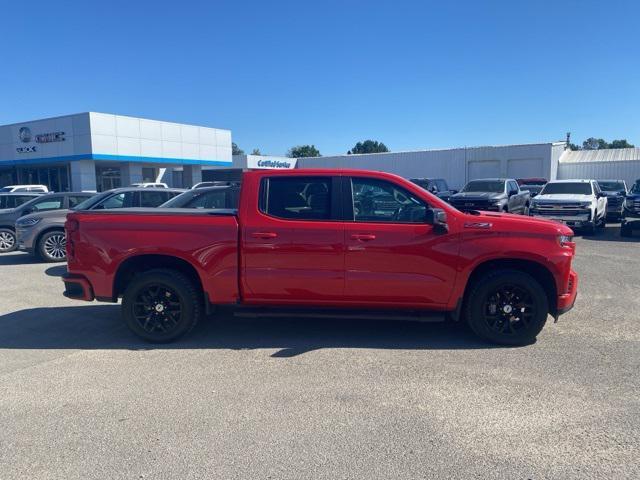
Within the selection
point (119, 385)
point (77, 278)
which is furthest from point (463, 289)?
point (77, 278)

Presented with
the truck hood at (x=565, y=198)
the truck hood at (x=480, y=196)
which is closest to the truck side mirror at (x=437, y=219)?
the truck hood at (x=565, y=198)

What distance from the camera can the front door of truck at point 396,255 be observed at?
5301mm

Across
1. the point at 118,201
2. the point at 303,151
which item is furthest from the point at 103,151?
the point at 303,151

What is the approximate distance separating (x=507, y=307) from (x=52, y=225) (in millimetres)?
10033

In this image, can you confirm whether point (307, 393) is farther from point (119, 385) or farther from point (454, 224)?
point (454, 224)

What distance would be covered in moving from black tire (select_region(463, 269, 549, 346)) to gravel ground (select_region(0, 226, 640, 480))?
0.18 m

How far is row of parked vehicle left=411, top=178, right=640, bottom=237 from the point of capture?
53.6ft

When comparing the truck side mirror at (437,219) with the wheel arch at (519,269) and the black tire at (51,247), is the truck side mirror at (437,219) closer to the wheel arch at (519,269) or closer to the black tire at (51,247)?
the wheel arch at (519,269)

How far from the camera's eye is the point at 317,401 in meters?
4.17

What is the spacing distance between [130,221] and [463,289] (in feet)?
12.2

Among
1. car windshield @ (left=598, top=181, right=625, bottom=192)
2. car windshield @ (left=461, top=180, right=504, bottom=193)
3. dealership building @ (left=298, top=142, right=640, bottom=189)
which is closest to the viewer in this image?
car windshield @ (left=461, top=180, right=504, bottom=193)

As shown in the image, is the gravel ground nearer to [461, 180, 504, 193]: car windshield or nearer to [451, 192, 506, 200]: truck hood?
[451, 192, 506, 200]: truck hood

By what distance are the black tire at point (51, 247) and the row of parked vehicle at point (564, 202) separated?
489 inches

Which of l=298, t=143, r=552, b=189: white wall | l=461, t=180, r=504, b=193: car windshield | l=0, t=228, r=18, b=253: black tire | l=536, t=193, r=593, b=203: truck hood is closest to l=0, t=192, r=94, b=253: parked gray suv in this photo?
l=0, t=228, r=18, b=253: black tire
